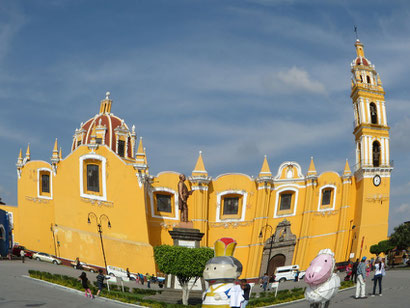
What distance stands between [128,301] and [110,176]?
14.5 metres

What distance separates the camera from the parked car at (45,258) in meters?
32.7

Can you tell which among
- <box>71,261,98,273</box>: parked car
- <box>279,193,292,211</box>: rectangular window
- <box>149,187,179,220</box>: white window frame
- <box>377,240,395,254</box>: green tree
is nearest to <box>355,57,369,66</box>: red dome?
<box>279,193,292,211</box>: rectangular window

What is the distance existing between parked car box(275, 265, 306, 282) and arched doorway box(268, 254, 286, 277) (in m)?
1.04

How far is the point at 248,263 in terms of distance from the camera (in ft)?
106

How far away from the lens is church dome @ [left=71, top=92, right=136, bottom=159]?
41.5m

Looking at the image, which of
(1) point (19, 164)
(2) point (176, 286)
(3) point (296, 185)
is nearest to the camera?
(2) point (176, 286)

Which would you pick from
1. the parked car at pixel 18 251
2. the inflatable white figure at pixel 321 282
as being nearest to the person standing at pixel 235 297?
the inflatable white figure at pixel 321 282

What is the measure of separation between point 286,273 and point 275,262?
2173 millimetres

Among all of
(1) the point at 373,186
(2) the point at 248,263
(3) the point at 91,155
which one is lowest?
(2) the point at 248,263

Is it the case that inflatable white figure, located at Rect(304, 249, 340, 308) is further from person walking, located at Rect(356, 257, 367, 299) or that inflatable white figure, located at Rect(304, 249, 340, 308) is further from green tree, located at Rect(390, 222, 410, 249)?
green tree, located at Rect(390, 222, 410, 249)

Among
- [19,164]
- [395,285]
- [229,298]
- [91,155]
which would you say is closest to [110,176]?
[91,155]

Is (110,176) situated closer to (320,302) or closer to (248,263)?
(248,263)

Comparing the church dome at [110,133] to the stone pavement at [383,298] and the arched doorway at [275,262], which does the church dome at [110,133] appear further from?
the stone pavement at [383,298]

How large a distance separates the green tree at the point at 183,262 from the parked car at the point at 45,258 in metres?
15.7
